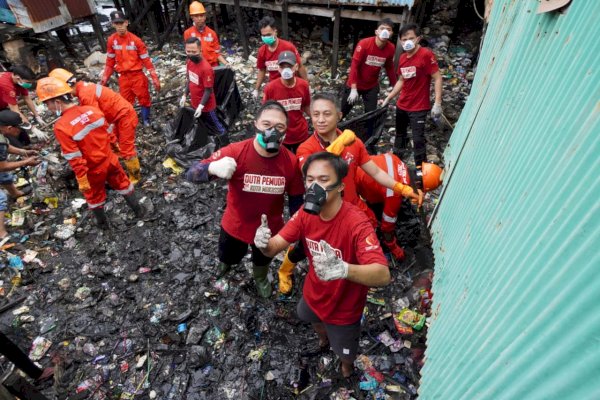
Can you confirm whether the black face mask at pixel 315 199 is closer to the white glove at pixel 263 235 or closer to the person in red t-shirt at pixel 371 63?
the white glove at pixel 263 235

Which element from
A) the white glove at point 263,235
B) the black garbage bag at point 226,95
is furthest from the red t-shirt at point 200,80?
the white glove at point 263,235

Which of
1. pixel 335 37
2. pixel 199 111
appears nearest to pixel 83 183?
pixel 199 111

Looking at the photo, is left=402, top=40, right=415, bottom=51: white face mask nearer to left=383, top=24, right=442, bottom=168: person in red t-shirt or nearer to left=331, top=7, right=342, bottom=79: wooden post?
left=383, top=24, right=442, bottom=168: person in red t-shirt

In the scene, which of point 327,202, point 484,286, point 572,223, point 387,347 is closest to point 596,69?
point 572,223

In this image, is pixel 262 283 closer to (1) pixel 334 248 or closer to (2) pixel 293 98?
(1) pixel 334 248

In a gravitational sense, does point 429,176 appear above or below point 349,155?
below

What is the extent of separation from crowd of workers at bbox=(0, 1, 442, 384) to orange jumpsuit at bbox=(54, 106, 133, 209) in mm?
13

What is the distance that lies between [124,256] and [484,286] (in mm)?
4374

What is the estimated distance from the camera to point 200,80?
223 inches

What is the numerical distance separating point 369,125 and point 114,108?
12.4 ft

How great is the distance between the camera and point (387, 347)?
3.56m

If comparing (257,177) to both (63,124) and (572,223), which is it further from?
(63,124)

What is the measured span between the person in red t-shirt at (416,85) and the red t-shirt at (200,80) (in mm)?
2868

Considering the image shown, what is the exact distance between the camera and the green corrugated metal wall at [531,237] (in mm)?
1138
